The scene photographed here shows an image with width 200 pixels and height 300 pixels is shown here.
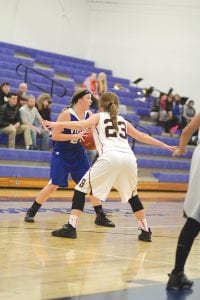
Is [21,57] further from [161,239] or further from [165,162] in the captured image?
[161,239]

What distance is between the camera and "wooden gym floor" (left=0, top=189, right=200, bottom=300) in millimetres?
4227

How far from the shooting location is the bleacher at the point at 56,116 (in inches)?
507

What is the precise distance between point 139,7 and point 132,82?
281 cm

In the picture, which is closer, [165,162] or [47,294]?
[47,294]

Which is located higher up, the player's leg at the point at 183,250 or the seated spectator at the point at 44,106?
the seated spectator at the point at 44,106

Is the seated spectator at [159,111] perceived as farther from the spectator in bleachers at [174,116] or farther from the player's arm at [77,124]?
the player's arm at [77,124]

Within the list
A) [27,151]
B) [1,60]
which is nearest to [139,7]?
[1,60]

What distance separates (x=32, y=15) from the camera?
68.0ft

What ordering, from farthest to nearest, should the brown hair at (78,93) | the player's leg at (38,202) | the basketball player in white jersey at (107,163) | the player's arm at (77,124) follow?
the player's leg at (38,202)
the brown hair at (78,93)
the basketball player in white jersey at (107,163)
the player's arm at (77,124)

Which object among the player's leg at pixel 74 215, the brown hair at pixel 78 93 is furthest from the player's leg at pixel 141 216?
the brown hair at pixel 78 93

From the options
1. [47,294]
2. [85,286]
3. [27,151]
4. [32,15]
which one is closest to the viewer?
[47,294]

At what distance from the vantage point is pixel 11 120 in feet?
42.7

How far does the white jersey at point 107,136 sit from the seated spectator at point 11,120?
21.1 feet

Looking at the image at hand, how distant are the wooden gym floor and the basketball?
1.00 metres
